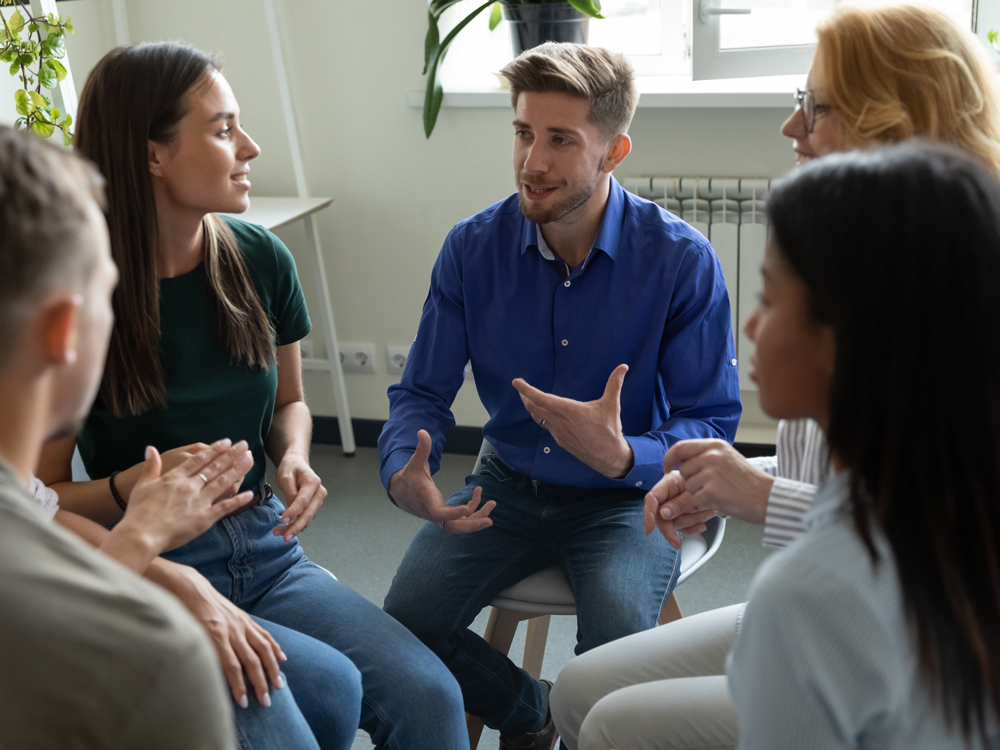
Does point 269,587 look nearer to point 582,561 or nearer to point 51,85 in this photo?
point 582,561

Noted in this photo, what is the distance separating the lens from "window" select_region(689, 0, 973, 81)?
2.66m

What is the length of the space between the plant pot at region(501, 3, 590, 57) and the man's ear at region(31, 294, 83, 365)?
2.08 metres

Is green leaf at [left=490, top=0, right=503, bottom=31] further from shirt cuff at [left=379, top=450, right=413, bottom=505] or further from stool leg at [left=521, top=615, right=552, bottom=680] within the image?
stool leg at [left=521, top=615, right=552, bottom=680]

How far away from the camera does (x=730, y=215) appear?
270 centimetres

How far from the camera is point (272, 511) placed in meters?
1.52

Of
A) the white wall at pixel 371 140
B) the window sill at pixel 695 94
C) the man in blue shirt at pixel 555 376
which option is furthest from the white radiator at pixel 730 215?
the man in blue shirt at pixel 555 376

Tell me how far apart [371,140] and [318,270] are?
444mm

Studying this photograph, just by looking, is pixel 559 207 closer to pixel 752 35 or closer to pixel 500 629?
pixel 500 629

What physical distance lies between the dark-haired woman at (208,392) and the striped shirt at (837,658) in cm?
76

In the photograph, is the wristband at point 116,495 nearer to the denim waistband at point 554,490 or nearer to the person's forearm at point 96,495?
the person's forearm at point 96,495

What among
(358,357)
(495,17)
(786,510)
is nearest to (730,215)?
(495,17)

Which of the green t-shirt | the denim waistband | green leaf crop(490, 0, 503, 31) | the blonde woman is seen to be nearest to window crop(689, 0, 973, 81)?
green leaf crop(490, 0, 503, 31)

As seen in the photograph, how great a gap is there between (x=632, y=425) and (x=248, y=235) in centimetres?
76

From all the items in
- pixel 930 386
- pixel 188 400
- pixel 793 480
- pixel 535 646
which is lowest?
pixel 535 646
